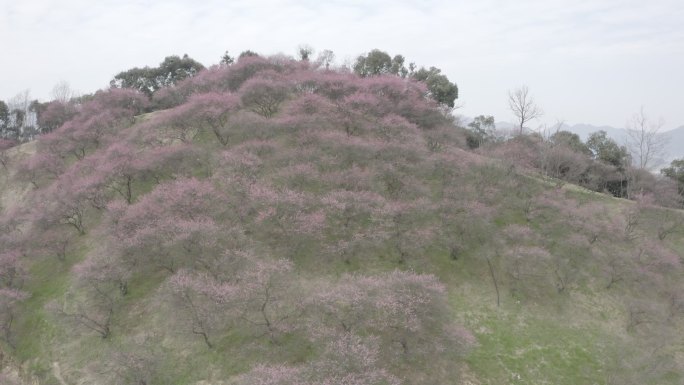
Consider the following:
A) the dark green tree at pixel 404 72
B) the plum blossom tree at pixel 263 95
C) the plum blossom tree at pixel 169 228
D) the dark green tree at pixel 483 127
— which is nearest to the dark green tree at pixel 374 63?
the dark green tree at pixel 404 72

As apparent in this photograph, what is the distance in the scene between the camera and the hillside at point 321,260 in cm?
2286

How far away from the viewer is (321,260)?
3044 cm

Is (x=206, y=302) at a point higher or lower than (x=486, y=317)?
higher

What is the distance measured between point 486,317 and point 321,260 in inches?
492

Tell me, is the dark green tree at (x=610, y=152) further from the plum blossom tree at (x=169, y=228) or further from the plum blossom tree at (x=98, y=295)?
the plum blossom tree at (x=98, y=295)

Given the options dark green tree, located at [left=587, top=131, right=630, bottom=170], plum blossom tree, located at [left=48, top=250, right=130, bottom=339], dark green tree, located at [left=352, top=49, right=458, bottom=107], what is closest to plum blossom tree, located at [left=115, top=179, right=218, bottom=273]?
plum blossom tree, located at [left=48, top=250, right=130, bottom=339]

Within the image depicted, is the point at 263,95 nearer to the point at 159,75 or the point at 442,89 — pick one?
the point at 442,89

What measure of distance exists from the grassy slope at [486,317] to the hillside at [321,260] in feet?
0.44

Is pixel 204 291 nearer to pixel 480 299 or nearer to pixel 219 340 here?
pixel 219 340

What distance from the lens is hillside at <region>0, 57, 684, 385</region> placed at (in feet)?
75.0

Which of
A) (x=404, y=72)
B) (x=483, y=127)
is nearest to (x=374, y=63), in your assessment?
(x=404, y=72)

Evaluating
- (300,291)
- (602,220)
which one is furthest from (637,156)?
(300,291)

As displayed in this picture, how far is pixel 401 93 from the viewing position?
159 ft

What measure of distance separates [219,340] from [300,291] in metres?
5.93
